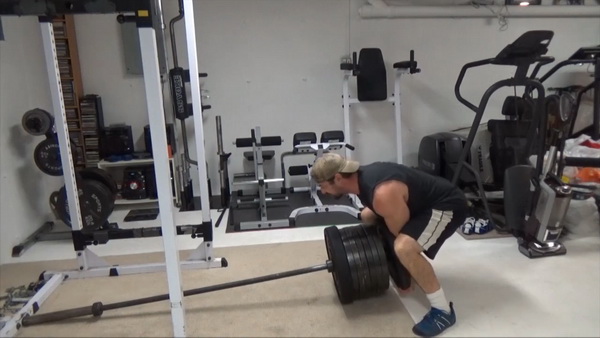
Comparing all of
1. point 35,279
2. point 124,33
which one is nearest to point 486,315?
point 35,279

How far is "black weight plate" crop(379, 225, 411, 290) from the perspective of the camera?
2.53 meters

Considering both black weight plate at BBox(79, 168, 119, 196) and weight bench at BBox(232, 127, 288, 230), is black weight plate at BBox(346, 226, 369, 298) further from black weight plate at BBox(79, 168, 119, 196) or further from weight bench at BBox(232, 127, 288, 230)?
black weight plate at BBox(79, 168, 119, 196)

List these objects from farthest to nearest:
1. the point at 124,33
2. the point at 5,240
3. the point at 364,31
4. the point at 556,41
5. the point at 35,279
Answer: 1. the point at 556,41
2. the point at 364,31
3. the point at 124,33
4. the point at 5,240
5. the point at 35,279

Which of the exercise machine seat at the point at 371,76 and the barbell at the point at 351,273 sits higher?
the exercise machine seat at the point at 371,76

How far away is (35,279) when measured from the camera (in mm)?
3086

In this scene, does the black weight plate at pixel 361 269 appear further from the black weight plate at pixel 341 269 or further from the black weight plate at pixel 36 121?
the black weight plate at pixel 36 121

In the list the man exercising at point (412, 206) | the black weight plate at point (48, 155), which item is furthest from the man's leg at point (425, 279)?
the black weight plate at point (48, 155)

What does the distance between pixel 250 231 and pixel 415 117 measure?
2.66 metres

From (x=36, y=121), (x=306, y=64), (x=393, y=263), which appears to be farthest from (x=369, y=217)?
(x=36, y=121)

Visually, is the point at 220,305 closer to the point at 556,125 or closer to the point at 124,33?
the point at 556,125

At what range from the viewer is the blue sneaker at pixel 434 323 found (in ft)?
7.36

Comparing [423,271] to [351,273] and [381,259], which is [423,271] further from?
[351,273]

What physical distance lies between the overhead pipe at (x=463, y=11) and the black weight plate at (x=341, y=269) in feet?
10.6

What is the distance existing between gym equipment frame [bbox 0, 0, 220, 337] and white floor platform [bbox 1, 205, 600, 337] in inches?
19.2
